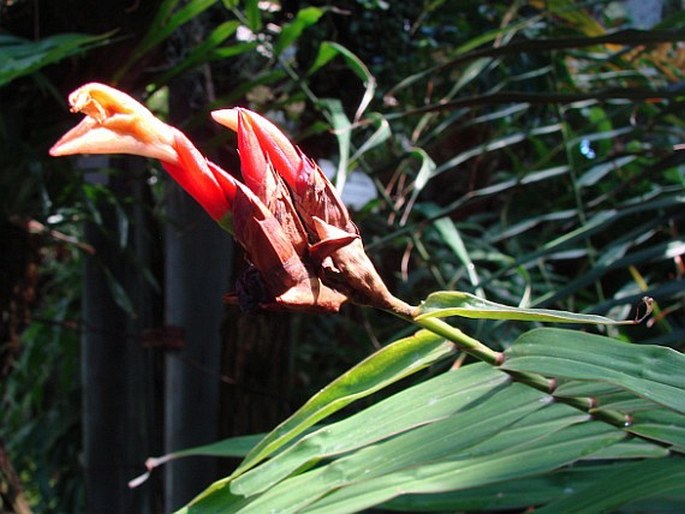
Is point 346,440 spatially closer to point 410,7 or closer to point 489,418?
point 489,418

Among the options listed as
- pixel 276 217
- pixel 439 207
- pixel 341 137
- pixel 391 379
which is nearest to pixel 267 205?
pixel 276 217

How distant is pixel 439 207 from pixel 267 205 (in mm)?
975

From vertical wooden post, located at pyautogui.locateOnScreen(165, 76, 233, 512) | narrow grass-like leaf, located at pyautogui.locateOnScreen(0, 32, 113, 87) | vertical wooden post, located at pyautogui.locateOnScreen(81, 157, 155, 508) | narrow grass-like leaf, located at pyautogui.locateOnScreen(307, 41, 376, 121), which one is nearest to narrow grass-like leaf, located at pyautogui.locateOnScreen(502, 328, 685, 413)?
narrow grass-like leaf, located at pyautogui.locateOnScreen(307, 41, 376, 121)

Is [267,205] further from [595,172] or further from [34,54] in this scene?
[595,172]

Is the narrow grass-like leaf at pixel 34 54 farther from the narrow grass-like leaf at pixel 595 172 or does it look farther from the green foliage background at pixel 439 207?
the narrow grass-like leaf at pixel 595 172

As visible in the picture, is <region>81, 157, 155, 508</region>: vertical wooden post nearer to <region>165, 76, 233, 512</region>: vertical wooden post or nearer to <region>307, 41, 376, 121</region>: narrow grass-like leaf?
<region>165, 76, 233, 512</region>: vertical wooden post

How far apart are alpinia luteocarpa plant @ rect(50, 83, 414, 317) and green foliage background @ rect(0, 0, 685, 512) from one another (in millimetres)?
74

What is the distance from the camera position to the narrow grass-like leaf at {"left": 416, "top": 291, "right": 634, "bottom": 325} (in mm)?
320

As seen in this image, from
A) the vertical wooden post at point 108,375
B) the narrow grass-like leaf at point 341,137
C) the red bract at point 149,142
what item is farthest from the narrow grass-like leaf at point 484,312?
the vertical wooden post at point 108,375

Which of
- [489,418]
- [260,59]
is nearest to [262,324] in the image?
[260,59]

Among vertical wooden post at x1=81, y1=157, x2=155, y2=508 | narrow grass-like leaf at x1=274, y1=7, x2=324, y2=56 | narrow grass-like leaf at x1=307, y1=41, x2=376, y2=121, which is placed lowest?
vertical wooden post at x1=81, y1=157, x2=155, y2=508

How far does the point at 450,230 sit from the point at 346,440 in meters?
0.50

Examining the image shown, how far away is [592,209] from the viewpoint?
1168 millimetres

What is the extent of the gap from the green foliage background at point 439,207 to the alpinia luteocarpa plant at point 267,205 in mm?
74
